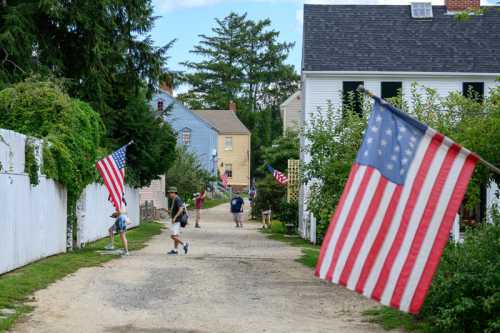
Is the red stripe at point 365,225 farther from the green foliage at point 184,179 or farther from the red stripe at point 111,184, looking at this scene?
the green foliage at point 184,179

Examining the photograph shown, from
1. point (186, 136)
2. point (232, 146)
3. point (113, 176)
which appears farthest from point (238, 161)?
point (113, 176)

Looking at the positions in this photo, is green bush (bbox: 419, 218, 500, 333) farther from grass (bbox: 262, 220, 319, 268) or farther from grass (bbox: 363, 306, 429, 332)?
grass (bbox: 262, 220, 319, 268)

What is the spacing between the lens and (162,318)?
1273cm

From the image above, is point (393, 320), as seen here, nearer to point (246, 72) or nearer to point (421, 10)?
point (421, 10)

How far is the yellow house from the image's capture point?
97.4 metres

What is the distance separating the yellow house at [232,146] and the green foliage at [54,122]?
73.0m

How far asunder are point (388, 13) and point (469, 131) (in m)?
27.0

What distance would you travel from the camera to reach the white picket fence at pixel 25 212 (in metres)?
17.0

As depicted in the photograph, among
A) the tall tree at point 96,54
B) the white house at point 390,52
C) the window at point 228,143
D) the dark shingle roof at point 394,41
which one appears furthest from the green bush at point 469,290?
the window at point 228,143

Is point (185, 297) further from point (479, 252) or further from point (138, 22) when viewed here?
point (138, 22)

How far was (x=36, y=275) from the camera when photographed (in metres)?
17.0

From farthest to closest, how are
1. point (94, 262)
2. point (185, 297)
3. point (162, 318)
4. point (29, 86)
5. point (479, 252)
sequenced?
1. point (29, 86)
2. point (94, 262)
3. point (185, 297)
4. point (162, 318)
5. point (479, 252)

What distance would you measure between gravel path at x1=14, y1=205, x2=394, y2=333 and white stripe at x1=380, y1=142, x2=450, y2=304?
4.08m

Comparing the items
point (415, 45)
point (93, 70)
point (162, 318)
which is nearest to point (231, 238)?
point (93, 70)
